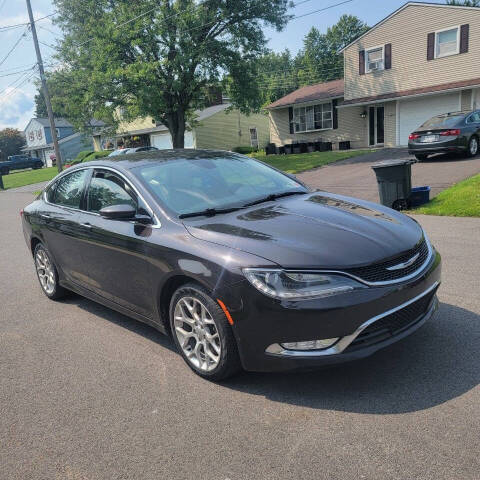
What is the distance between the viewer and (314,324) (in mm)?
2984

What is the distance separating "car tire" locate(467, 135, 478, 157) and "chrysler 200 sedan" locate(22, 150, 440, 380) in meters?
12.9

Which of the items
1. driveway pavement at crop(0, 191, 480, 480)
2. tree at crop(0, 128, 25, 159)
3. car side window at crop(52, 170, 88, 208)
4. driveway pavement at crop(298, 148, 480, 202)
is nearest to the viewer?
driveway pavement at crop(0, 191, 480, 480)

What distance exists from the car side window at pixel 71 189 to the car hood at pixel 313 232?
71.2 inches

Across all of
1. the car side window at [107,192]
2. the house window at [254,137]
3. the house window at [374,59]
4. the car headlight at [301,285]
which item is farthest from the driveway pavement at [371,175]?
the house window at [254,137]

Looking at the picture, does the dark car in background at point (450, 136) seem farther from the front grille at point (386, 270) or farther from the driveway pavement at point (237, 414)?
the front grille at point (386, 270)

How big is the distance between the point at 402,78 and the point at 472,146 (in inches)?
442

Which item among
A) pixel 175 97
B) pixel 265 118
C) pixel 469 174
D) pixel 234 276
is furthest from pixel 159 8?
pixel 234 276

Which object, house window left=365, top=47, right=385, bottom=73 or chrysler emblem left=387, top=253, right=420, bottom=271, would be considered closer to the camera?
chrysler emblem left=387, top=253, right=420, bottom=271

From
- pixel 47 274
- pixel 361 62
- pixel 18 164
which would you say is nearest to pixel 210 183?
pixel 47 274

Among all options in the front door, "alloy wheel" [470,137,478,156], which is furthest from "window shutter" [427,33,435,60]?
"alloy wheel" [470,137,478,156]

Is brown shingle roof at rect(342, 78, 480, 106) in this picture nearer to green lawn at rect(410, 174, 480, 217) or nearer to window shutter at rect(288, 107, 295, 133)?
window shutter at rect(288, 107, 295, 133)

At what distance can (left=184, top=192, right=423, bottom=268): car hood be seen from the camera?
10.2ft

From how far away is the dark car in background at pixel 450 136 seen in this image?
1522 cm

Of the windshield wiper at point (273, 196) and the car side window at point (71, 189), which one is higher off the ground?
the car side window at point (71, 189)
